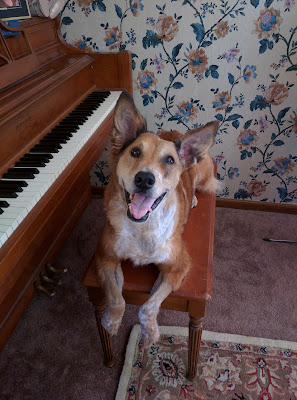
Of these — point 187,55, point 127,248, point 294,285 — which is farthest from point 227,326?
point 187,55

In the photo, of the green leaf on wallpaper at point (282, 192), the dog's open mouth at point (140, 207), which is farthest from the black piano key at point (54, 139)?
the green leaf on wallpaper at point (282, 192)

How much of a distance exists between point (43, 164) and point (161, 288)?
0.73 meters

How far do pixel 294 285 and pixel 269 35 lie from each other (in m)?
1.70

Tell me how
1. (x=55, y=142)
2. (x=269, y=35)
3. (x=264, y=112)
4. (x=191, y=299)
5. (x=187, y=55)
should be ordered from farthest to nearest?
(x=264, y=112) → (x=187, y=55) → (x=269, y=35) → (x=55, y=142) → (x=191, y=299)

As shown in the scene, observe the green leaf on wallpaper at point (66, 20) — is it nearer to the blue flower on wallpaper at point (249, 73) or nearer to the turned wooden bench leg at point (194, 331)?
the blue flower on wallpaper at point (249, 73)

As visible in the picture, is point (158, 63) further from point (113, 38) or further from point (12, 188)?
point (12, 188)

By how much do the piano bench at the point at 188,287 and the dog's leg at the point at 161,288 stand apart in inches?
1.2

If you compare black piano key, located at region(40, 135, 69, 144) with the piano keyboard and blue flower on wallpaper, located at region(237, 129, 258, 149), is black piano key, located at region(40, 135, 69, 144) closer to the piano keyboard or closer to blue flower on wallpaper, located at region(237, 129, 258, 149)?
the piano keyboard

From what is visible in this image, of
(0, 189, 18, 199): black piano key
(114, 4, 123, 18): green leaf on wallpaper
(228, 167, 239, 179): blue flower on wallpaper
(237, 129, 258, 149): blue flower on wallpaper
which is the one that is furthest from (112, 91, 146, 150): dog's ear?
(228, 167, 239, 179): blue flower on wallpaper

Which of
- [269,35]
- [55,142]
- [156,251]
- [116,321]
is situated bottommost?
[116,321]

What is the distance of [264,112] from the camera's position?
2.17 metres

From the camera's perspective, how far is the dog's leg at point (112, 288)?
3.93 feet

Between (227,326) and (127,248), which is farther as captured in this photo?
(227,326)

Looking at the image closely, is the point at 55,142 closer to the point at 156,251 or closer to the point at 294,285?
the point at 156,251
